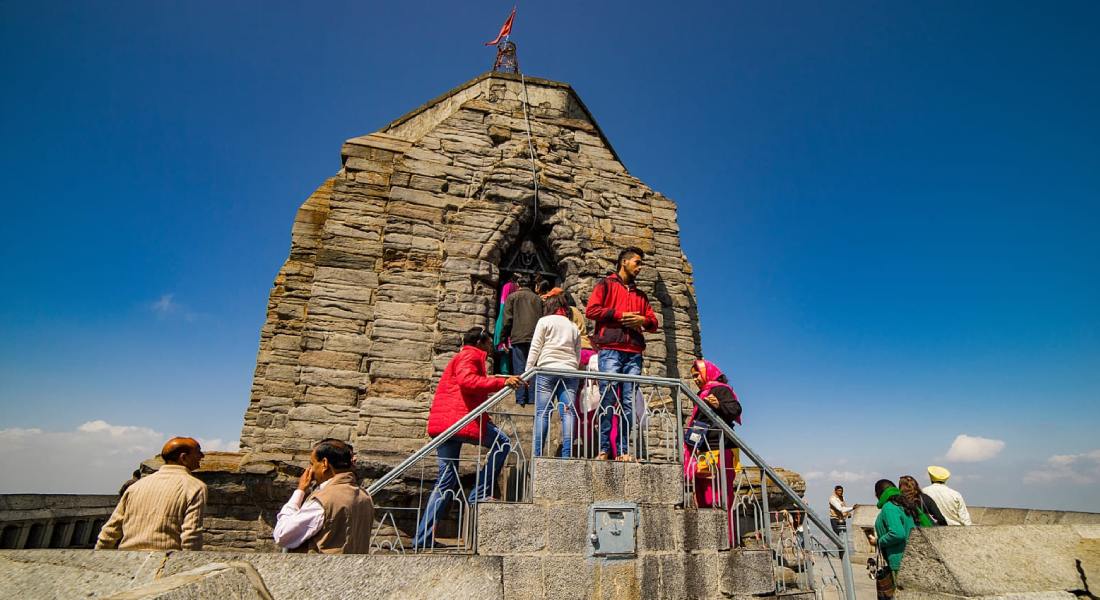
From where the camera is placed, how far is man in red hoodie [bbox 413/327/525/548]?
4641 millimetres

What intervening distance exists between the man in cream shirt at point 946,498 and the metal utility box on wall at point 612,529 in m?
3.47

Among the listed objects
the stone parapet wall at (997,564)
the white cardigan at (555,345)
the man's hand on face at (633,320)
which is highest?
the man's hand on face at (633,320)

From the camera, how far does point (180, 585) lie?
1784 mm

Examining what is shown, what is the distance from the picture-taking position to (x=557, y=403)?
4938 mm

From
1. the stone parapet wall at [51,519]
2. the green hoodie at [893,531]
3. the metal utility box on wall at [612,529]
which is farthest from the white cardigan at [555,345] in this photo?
the stone parapet wall at [51,519]

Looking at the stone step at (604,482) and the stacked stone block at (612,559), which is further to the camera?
the stone step at (604,482)

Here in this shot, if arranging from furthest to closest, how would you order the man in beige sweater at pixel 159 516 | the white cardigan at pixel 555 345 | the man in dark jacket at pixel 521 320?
the man in dark jacket at pixel 521 320 < the white cardigan at pixel 555 345 < the man in beige sweater at pixel 159 516

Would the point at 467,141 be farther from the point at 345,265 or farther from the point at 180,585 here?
the point at 180,585

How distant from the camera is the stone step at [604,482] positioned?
4359 mm

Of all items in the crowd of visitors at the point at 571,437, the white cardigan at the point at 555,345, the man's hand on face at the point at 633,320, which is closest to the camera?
the crowd of visitors at the point at 571,437

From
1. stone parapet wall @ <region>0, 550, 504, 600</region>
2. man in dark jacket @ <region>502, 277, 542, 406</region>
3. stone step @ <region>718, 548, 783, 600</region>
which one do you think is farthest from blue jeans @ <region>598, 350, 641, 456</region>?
stone parapet wall @ <region>0, 550, 504, 600</region>

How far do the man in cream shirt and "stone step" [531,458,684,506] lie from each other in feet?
9.84

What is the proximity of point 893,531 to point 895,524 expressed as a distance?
7 cm

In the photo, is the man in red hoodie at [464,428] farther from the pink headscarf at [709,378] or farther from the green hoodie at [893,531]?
the green hoodie at [893,531]
